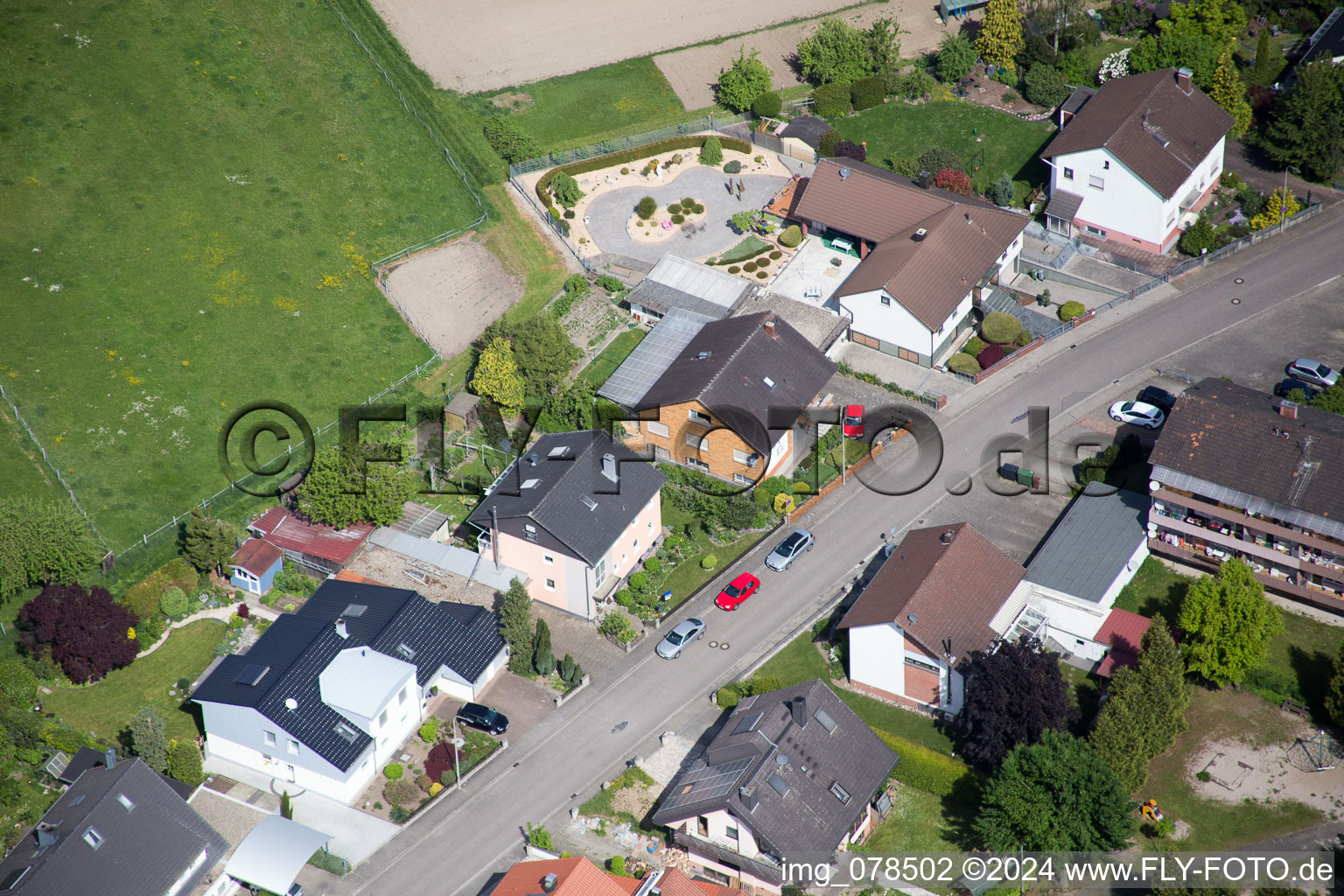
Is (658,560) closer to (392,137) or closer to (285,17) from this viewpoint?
(392,137)

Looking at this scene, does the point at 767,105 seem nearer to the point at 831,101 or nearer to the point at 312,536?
the point at 831,101

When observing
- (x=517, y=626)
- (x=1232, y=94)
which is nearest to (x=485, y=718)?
(x=517, y=626)

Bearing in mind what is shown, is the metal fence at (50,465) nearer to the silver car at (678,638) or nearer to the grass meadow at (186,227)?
the grass meadow at (186,227)

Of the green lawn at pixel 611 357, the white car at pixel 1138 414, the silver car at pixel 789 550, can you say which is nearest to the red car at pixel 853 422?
the silver car at pixel 789 550

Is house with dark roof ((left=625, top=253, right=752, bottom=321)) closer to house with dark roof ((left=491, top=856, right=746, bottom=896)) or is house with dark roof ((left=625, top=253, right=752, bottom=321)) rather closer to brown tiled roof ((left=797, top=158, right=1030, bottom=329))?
brown tiled roof ((left=797, top=158, right=1030, bottom=329))

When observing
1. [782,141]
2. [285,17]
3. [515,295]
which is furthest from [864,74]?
[285,17]

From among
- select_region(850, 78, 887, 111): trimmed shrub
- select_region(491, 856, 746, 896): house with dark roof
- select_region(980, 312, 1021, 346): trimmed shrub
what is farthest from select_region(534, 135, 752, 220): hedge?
select_region(491, 856, 746, 896): house with dark roof
